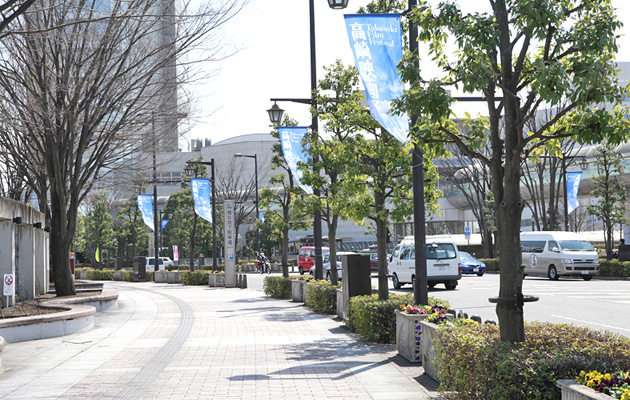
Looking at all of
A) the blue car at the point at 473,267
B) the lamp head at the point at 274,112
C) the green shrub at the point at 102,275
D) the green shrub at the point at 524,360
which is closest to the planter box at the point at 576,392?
the green shrub at the point at 524,360

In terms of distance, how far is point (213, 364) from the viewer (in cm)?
1030

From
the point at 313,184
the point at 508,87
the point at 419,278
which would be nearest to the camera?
the point at 508,87

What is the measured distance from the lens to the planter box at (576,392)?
14.7ft

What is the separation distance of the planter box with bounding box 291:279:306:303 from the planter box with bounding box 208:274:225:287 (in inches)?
525

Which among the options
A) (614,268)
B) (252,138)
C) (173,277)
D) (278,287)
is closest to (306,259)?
(173,277)

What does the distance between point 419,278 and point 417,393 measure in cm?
340

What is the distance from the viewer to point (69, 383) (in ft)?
29.8

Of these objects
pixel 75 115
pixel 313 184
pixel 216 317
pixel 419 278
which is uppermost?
pixel 75 115

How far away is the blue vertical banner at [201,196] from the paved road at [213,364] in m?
18.6

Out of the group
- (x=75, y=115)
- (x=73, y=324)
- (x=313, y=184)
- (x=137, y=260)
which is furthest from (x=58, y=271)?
(x=137, y=260)

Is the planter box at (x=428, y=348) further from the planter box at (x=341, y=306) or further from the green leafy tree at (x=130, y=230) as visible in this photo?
the green leafy tree at (x=130, y=230)

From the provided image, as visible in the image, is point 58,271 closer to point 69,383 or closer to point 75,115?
point 75,115

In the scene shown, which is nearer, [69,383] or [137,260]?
[69,383]

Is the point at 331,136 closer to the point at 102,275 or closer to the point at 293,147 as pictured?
the point at 293,147
